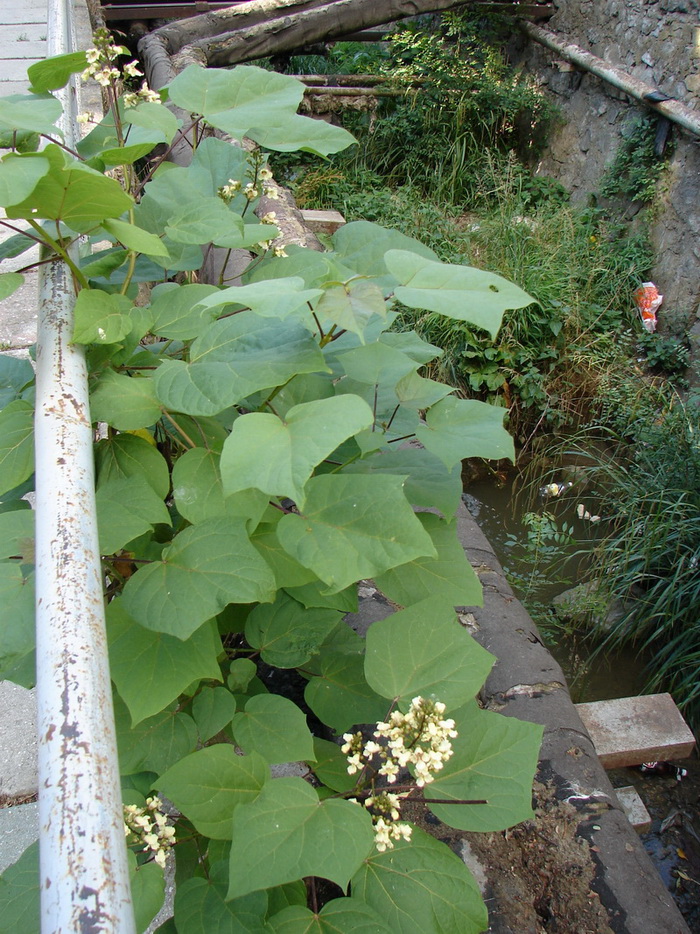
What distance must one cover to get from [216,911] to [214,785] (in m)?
0.13

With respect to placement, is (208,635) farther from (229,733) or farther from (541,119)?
(541,119)

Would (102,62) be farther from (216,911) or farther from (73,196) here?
(216,911)

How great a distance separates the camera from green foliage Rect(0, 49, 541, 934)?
76 centimetres

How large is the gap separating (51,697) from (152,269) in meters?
0.87

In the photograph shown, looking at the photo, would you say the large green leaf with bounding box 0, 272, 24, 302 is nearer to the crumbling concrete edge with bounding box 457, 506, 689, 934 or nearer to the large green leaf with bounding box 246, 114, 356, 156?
the large green leaf with bounding box 246, 114, 356, 156

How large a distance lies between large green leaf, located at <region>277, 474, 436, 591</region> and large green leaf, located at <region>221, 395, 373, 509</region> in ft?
0.32

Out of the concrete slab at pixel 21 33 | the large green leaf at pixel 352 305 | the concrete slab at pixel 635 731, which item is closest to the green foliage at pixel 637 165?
the concrete slab at pixel 21 33

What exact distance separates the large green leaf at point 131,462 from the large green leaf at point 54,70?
22.5 inches

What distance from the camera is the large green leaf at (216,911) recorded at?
78cm

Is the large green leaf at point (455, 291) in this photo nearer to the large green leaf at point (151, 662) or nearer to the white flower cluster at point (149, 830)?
the large green leaf at point (151, 662)

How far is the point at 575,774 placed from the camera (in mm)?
1188

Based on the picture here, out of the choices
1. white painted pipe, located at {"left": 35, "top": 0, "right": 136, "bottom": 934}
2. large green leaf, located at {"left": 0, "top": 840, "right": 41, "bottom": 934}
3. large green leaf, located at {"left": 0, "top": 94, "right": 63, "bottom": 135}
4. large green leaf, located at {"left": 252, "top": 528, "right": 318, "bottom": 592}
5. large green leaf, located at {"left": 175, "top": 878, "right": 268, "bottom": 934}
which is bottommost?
large green leaf, located at {"left": 175, "top": 878, "right": 268, "bottom": 934}

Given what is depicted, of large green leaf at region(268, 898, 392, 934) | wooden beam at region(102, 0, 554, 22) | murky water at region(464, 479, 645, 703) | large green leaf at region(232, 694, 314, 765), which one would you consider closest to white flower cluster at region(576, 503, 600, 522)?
murky water at region(464, 479, 645, 703)

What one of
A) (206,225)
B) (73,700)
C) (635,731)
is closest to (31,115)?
(206,225)
